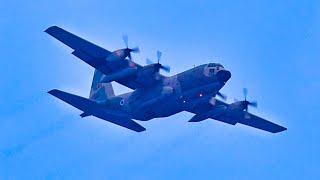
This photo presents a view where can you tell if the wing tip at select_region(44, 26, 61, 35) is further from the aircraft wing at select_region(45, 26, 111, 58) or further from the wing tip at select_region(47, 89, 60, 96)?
the wing tip at select_region(47, 89, 60, 96)

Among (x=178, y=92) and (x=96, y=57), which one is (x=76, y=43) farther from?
(x=178, y=92)

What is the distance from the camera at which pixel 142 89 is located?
68875 millimetres

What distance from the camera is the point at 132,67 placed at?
65875 millimetres

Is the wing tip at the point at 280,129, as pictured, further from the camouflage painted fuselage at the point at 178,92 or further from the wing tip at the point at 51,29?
the wing tip at the point at 51,29

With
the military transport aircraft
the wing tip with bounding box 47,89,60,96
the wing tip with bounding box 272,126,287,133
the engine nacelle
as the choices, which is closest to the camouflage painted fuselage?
the military transport aircraft

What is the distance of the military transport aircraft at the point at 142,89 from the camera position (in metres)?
65.0

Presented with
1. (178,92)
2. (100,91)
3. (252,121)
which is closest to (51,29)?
(178,92)

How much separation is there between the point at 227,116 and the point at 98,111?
15667 millimetres

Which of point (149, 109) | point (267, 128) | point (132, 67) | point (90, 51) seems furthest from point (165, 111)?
point (267, 128)

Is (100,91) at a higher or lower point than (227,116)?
higher

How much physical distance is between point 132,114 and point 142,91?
2.66 meters

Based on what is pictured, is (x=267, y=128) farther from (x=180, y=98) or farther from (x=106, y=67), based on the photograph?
(x=106, y=67)

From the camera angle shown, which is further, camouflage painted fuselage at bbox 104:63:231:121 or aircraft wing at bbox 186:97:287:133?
aircraft wing at bbox 186:97:287:133

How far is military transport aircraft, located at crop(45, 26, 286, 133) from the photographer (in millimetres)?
65000
